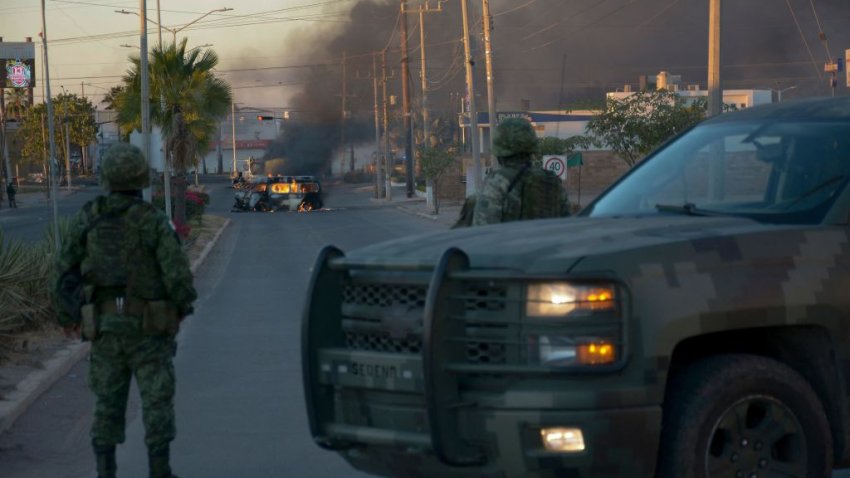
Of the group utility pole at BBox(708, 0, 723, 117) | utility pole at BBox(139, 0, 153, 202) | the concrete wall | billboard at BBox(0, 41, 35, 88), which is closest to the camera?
utility pole at BBox(708, 0, 723, 117)

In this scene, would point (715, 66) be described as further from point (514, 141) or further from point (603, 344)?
point (603, 344)

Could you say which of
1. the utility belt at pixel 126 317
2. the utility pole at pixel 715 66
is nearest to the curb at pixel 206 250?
the utility pole at pixel 715 66

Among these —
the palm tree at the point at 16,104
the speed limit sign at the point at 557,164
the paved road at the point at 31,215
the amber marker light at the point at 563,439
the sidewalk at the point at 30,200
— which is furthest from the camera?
the palm tree at the point at 16,104

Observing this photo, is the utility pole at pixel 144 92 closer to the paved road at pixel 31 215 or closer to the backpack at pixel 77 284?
the paved road at pixel 31 215

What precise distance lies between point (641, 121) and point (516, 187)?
75.4ft

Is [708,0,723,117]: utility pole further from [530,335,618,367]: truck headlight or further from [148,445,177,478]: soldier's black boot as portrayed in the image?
[530,335,618,367]: truck headlight

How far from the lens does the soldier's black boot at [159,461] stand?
617cm

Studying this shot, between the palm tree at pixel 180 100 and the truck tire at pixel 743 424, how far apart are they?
98.6ft

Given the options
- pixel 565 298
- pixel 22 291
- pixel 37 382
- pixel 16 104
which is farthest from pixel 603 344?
pixel 16 104

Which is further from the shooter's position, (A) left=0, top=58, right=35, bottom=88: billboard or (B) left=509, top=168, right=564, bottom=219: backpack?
(A) left=0, top=58, right=35, bottom=88: billboard

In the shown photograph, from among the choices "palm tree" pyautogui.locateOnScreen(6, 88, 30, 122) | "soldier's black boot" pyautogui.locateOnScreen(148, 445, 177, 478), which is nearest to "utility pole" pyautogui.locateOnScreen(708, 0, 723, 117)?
"soldier's black boot" pyautogui.locateOnScreen(148, 445, 177, 478)

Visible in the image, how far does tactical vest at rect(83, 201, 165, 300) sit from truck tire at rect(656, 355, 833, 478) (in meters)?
2.69

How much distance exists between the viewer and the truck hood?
459 cm

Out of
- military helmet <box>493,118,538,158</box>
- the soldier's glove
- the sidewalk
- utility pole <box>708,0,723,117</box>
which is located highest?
utility pole <box>708,0,723,117</box>
